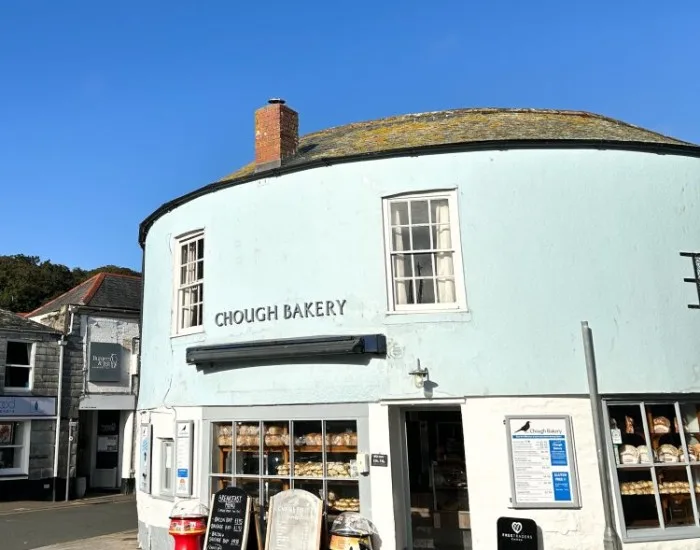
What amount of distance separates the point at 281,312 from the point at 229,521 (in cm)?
333

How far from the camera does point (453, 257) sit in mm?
9445

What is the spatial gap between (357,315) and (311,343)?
0.83 meters

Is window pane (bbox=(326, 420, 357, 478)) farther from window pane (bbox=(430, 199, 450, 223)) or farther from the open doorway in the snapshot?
window pane (bbox=(430, 199, 450, 223))

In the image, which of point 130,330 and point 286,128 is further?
point 130,330

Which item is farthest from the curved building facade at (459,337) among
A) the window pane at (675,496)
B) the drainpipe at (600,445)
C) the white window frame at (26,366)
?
the white window frame at (26,366)

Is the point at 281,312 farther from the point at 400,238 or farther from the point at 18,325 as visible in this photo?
the point at 18,325

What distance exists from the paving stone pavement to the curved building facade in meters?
1.95

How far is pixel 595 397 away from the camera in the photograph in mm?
8273

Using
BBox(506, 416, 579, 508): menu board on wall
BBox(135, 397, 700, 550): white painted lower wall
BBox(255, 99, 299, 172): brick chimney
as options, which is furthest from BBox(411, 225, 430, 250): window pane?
BBox(255, 99, 299, 172): brick chimney

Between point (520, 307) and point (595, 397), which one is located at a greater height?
point (520, 307)

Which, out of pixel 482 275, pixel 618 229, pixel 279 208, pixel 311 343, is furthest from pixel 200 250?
pixel 618 229

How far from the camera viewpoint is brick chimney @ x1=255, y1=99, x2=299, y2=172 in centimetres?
1148

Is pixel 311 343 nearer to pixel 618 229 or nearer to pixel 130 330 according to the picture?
pixel 618 229

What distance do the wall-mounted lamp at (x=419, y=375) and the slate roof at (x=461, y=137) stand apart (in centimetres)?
338
